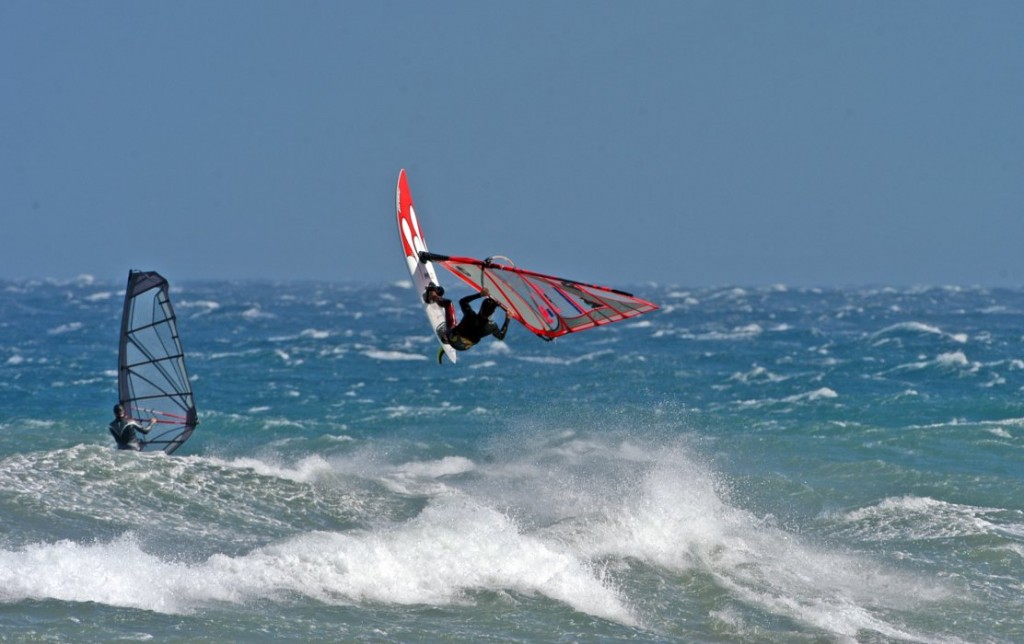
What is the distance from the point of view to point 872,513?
581 inches

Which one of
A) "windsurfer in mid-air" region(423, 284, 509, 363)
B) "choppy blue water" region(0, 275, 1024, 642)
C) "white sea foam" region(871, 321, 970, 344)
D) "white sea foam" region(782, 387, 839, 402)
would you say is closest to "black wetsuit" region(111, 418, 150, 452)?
"choppy blue water" region(0, 275, 1024, 642)

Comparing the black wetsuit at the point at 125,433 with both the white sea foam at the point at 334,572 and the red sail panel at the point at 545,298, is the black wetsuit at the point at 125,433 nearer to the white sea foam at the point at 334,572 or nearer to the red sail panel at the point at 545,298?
the white sea foam at the point at 334,572

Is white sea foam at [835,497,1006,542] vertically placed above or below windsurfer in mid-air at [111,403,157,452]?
above

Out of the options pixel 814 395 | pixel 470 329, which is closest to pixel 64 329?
pixel 814 395

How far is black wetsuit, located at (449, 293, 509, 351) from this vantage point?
10.8 meters

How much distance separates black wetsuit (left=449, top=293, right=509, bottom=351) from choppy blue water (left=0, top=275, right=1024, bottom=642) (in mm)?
2244

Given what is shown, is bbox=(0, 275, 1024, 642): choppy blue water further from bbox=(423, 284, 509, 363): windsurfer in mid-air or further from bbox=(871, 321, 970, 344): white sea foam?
bbox=(871, 321, 970, 344): white sea foam

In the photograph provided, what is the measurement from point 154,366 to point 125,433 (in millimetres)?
1561

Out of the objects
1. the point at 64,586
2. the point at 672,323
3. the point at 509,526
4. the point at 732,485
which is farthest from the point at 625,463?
the point at 672,323

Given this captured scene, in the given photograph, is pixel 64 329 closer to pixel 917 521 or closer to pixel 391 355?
pixel 391 355

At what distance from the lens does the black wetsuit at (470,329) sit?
10.8 m

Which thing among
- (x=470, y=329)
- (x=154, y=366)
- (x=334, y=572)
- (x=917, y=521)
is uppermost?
(x=470, y=329)

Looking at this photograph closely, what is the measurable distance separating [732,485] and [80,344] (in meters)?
23.5

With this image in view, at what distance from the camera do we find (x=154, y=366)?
17.0 metres
